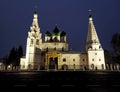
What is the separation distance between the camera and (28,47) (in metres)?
53.3

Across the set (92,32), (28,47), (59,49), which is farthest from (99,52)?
(28,47)

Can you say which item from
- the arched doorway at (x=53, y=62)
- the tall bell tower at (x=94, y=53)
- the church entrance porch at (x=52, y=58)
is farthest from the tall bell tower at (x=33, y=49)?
the tall bell tower at (x=94, y=53)

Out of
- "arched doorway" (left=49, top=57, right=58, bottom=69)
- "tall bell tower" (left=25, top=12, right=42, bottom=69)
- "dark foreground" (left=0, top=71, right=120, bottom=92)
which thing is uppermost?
"tall bell tower" (left=25, top=12, right=42, bottom=69)

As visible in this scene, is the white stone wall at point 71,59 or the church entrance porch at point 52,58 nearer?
the church entrance porch at point 52,58

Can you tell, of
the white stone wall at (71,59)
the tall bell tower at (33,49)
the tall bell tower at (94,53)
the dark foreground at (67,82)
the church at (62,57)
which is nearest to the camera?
the dark foreground at (67,82)

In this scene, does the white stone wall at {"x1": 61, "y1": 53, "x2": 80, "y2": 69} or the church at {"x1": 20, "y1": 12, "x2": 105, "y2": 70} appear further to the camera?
the white stone wall at {"x1": 61, "y1": 53, "x2": 80, "y2": 69}

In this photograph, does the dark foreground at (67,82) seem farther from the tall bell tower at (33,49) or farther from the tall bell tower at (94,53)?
the tall bell tower at (33,49)

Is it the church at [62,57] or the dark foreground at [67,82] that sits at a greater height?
the church at [62,57]

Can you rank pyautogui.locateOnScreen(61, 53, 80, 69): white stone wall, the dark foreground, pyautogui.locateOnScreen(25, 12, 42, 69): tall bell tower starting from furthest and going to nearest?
1. pyautogui.locateOnScreen(61, 53, 80, 69): white stone wall
2. pyautogui.locateOnScreen(25, 12, 42, 69): tall bell tower
3. the dark foreground

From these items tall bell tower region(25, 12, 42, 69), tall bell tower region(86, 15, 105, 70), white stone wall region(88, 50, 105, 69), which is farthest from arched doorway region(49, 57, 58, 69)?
white stone wall region(88, 50, 105, 69)

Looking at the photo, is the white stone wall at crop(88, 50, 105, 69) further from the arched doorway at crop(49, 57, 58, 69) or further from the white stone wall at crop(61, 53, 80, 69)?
the arched doorway at crop(49, 57, 58, 69)

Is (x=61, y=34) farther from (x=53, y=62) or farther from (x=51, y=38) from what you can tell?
(x=53, y=62)

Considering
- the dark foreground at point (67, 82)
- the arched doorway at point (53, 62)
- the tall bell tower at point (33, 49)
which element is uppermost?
the tall bell tower at point (33, 49)

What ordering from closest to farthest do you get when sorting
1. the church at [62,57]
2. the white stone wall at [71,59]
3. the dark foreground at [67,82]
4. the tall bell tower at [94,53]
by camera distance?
1. the dark foreground at [67,82]
2. the tall bell tower at [94,53]
3. the church at [62,57]
4. the white stone wall at [71,59]
